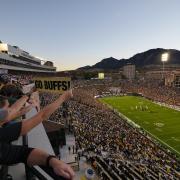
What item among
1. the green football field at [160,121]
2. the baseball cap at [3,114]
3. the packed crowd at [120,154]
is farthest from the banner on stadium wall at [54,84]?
the green football field at [160,121]

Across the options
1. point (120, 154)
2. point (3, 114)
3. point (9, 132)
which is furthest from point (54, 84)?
point (120, 154)

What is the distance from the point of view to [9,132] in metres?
2.66

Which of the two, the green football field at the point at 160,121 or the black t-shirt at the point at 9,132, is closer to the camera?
the black t-shirt at the point at 9,132

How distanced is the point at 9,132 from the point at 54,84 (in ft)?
12.6

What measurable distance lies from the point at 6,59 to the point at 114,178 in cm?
3788

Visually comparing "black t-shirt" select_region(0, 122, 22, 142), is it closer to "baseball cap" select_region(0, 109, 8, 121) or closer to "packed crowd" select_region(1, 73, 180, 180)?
"baseball cap" select_region(0, 109, 8, 121)

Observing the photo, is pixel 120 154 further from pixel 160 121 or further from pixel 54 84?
pixel 160 121

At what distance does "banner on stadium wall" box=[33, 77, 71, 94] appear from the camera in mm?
5834

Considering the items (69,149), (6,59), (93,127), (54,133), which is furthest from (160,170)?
(6,59)

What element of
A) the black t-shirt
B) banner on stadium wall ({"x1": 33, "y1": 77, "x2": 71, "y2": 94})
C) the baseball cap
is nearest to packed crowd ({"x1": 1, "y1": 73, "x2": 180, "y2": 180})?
banner on stadium wall ({"x1": 33, "y1": 77, "x2": 71, "y2": 94})

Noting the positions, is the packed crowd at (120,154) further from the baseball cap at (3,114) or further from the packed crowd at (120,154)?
the baseball cap at (3,114)

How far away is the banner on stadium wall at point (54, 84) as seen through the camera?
5834 mm

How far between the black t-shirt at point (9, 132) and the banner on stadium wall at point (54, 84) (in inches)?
109

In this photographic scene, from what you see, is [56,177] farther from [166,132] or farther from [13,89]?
[166,132]
